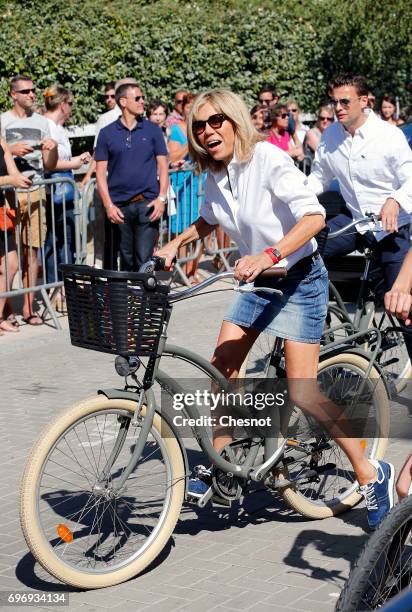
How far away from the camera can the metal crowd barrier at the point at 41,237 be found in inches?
384

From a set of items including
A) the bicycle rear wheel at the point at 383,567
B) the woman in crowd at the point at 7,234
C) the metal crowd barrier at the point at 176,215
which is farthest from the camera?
the metal crowd barrier at the point at 176,215

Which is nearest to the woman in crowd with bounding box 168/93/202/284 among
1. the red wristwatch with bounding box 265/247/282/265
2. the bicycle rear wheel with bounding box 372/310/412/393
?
the bicycle rear wheel with bounding box 372/310/412/393

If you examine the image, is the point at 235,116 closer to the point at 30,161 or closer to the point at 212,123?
the point at 212,123

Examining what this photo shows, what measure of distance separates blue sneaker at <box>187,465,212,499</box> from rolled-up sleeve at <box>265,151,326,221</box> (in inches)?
45.2

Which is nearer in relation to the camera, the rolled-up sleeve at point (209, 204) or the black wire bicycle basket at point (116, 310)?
the black wire bicycle basket at point (116, 310)

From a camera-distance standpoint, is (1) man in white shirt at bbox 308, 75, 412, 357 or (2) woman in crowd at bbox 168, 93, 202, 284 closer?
(1) man in white shirt at bbox 308, 75, 412, 357

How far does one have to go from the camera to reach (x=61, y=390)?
804cm

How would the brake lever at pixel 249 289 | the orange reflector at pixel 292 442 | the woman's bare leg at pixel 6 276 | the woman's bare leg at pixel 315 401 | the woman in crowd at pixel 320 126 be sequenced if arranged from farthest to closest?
the woman in crowd at pixel 320 126 → the woman's bare leg at pixel 6 276 → the orange reflector at pixel 292 442 → the woman's bare leg at pixel 315 401 → the brake lever at pixel 249 289

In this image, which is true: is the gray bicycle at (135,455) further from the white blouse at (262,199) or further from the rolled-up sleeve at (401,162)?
the rolled-up sleeve at (401,162)

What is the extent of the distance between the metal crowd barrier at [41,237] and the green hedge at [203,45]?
3728 mm

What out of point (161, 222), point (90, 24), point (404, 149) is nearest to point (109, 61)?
point (90, 24)

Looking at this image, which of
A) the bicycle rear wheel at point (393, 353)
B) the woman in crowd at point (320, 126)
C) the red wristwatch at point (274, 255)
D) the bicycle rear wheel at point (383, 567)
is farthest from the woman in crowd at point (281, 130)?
the bicycle rear wheel at point (383, 567)

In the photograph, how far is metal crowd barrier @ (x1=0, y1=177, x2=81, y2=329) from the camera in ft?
32.0

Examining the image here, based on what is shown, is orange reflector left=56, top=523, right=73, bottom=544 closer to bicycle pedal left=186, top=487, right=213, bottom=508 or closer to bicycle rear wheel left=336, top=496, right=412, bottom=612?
bicycle pedal left=186, top=487, right=213, bottom=508
